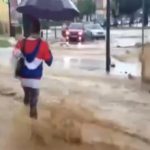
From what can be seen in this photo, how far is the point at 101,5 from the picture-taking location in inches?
2158

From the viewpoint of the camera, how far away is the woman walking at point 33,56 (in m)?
6.68

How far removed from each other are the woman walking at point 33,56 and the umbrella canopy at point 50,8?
1948 millimetres

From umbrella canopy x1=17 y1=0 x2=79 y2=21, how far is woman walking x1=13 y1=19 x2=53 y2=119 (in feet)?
6.39

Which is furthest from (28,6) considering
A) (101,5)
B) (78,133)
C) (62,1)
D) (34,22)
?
(101,5)

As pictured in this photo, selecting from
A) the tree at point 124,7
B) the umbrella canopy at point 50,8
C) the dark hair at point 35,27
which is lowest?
the dark hair at point 35,27

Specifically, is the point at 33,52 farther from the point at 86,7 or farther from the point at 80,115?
the point at 86,7

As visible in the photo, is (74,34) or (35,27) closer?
(35,27)

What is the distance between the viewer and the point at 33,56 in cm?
670

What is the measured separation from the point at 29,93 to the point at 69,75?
25.4ft

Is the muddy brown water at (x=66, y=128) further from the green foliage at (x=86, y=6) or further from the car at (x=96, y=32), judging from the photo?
the green foliage at (x=86, y=6)

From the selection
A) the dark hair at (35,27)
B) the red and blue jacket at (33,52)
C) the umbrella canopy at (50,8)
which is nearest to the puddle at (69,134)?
the red and blue jacket at (33,52)

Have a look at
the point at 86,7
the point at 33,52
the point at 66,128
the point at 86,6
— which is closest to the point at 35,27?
the point at 33,52

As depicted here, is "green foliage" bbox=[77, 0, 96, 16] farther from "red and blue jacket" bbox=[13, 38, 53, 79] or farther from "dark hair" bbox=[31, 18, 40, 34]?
"red and blue jacket" bbox=[13, 38, 53, 79]

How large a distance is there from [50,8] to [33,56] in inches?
111
